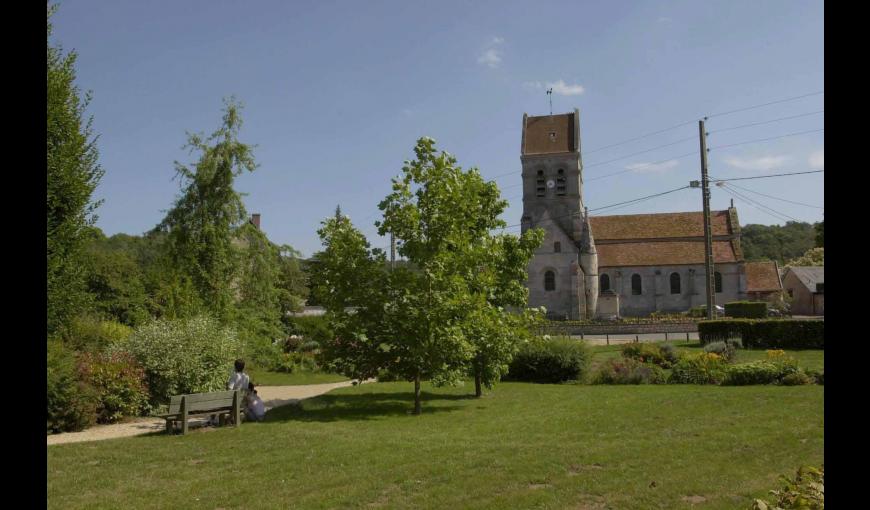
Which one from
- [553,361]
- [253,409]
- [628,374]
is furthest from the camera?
[553,361]

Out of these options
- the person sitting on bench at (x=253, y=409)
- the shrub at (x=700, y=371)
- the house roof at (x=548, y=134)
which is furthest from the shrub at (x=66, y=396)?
the house roof at (x=548, y=134)

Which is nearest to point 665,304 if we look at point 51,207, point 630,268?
point 630,268

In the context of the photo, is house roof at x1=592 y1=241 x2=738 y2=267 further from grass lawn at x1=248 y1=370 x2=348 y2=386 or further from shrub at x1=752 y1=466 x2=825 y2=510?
shrub at x1=752 y1=466 x2=825 y2=510

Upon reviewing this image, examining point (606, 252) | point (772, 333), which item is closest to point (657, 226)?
point (606, 252)

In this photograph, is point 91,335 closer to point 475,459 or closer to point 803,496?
point 475,459

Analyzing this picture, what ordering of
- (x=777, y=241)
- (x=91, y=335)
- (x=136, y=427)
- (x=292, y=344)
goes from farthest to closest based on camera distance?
1. (x=777, y=241)
2. (x=292, y=344)
3. (x=91, y=335)
4. (x=136, y=427)

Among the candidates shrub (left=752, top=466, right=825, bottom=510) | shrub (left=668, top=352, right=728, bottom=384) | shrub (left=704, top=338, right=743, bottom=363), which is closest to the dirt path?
shrub (left=668, top=352, right=728, bottom=384)

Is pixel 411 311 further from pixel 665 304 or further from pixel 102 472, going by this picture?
pixel 665 304

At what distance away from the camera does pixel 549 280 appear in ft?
189

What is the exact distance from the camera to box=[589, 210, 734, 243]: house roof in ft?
200

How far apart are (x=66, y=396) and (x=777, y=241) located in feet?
428
